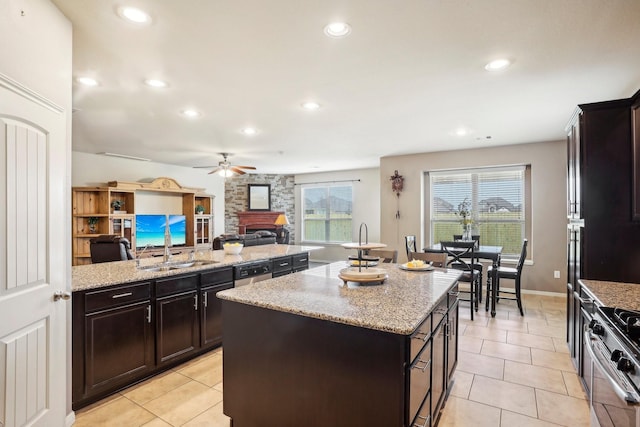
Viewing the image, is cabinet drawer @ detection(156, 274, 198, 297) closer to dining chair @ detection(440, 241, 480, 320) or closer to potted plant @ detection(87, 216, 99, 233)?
dining chair @ detection(440, 241, 480, 320)

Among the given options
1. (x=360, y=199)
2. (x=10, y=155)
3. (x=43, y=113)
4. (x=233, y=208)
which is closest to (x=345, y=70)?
(x=43, y=113)

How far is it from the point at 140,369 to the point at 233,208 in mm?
7256

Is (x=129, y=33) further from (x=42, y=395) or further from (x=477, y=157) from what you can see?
(x=477, y=157)

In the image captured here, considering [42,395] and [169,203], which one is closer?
[42,395]

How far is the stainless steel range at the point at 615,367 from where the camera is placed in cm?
126

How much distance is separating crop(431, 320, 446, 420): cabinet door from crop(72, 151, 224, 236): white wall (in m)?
6.88

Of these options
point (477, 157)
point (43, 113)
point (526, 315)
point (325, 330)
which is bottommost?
point (526, 315)

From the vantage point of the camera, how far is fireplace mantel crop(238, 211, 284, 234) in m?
9.30

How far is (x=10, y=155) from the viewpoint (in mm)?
1580

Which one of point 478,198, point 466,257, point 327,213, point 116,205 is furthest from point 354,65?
point 327,213

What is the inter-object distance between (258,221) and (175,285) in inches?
255

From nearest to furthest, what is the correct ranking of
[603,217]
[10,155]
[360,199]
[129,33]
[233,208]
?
[10,155]
[129,33]
[603,217]
[360,199]
[233,208]

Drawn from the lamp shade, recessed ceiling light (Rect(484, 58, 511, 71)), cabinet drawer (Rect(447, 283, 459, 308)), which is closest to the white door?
cabinet drawer (Rect(447, 283, 459, 308))

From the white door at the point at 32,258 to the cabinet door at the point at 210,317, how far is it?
1190mm
